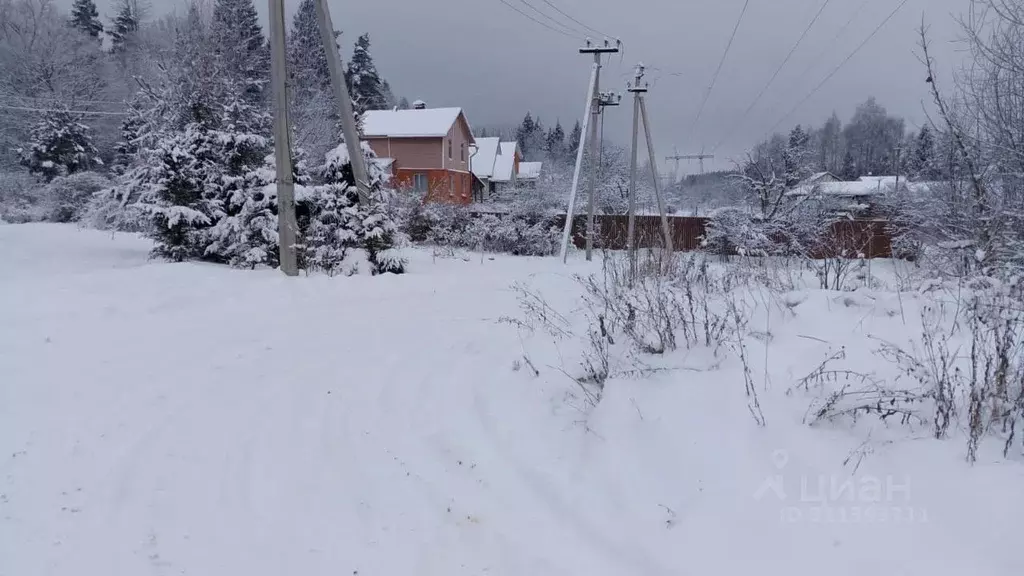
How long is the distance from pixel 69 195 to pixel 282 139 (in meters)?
19.5

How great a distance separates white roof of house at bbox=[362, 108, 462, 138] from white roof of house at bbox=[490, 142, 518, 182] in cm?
1008

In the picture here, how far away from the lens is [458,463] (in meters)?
2.89

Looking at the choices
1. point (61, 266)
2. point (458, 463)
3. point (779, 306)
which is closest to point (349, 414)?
point (458, 463)

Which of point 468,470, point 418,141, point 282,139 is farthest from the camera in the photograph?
point 418,141

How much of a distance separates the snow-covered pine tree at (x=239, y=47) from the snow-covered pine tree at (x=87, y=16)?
21455 millimetres

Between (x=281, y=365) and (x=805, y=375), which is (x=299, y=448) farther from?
(x=805, y=375)

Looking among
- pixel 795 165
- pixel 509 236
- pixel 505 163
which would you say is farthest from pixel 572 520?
pixel 505 163

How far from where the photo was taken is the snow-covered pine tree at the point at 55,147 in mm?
25641

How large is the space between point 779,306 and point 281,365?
3.81 m

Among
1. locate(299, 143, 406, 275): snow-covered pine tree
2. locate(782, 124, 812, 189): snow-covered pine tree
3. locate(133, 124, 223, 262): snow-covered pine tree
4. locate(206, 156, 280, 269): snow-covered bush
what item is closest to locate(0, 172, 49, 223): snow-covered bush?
locate(133, 124, 223, 262): snow-covered pine tree

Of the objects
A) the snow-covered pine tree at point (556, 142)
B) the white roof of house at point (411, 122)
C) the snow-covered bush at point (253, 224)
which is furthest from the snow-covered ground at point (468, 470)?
the snow-covered pine tree at point (556, 142)

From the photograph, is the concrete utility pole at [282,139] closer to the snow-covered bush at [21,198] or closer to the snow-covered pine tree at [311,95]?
the snow-covered pine tree at [311,95]

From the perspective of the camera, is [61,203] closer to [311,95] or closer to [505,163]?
[311,95]

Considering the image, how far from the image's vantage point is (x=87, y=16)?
44.8 metres
